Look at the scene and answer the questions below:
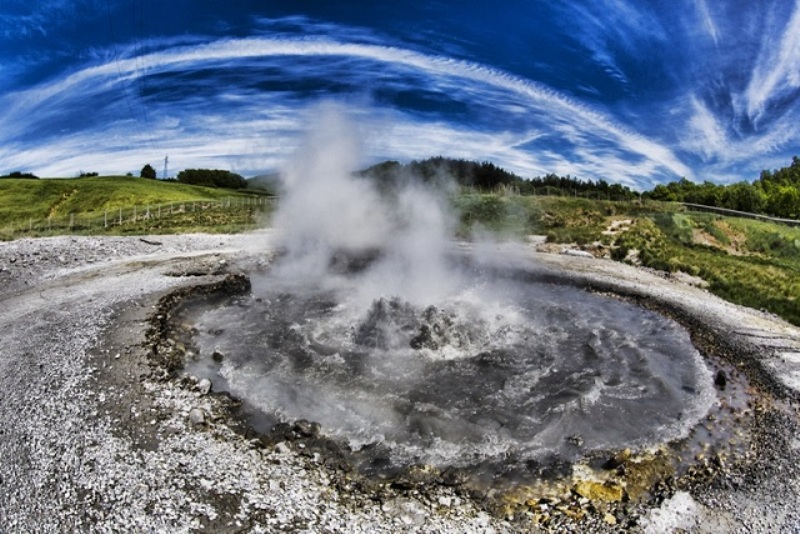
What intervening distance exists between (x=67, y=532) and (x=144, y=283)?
1332 centimetres

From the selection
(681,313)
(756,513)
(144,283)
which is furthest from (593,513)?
(144,283)

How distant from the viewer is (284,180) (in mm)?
21484

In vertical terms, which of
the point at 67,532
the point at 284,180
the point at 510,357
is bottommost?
the point at 67,532

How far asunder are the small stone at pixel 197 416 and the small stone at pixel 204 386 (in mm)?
1050

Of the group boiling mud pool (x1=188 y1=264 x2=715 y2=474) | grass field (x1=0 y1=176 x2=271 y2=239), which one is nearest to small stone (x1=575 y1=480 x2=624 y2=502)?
boiling mud pool (x1=188 y1=264 x2=715 y2=474)

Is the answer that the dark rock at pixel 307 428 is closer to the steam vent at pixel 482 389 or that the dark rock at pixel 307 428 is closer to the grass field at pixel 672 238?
the steam vent at pixel 482 389

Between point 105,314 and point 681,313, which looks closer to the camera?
point 105,314

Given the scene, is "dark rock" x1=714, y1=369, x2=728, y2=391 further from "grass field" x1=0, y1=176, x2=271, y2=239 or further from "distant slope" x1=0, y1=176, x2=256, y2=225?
"distant slope" x1=0, y1=176, x2=256, y2=225

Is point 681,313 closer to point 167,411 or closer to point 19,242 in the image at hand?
point 167,411

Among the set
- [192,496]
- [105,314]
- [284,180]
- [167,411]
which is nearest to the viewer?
[192,496]

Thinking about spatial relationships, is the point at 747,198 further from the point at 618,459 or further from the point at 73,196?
the point at 73,196

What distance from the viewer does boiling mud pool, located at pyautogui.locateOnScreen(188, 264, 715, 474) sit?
9406mm

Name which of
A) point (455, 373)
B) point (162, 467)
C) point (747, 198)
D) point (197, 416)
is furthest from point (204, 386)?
point (747, 198)

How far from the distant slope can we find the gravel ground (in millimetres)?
48208
